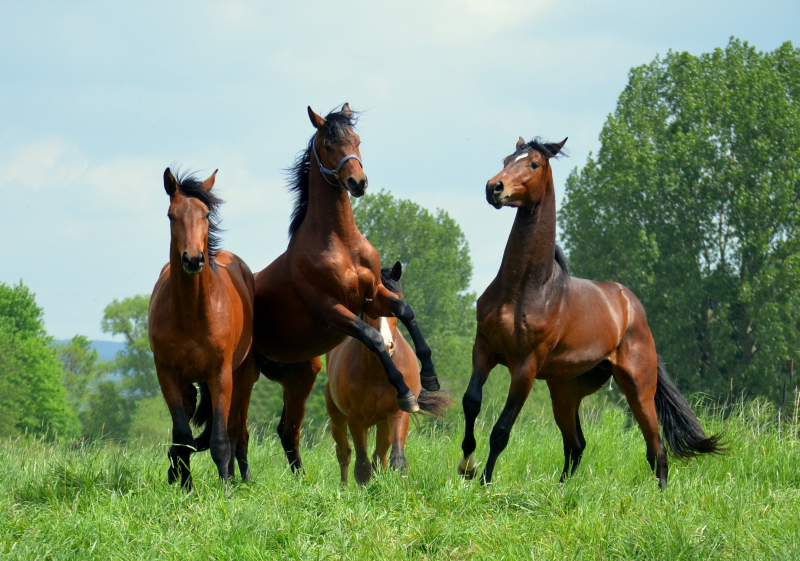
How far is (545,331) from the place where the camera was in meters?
6.18

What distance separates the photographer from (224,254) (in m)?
7.21

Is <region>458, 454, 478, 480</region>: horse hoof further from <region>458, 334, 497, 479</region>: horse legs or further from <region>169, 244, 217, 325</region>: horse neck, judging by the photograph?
<region>169, 244, 217, 325</region>: horse neck

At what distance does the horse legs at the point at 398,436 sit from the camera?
7.43 m

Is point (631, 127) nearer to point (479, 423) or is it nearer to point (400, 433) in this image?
point (479, 423)

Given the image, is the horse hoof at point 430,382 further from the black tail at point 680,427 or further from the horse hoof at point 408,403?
the black tail at point 680,427

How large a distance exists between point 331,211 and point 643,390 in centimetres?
362

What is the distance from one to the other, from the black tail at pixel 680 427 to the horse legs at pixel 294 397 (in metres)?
3.75

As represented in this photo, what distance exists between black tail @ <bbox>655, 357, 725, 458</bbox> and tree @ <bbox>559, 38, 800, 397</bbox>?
19042mm

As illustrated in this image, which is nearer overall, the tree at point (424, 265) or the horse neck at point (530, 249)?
the horse neck at point (530, 249)

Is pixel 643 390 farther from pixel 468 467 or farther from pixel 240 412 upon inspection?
pixel 240 412

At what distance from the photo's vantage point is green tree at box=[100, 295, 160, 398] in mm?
53375

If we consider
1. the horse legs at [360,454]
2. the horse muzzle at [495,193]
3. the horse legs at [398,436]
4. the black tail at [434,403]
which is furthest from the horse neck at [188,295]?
the black tail at [434,403]

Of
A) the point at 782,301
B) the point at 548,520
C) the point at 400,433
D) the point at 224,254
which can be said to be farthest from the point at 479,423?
the point at 782,301

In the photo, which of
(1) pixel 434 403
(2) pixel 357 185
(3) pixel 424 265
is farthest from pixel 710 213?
(2) pixel 357 185
